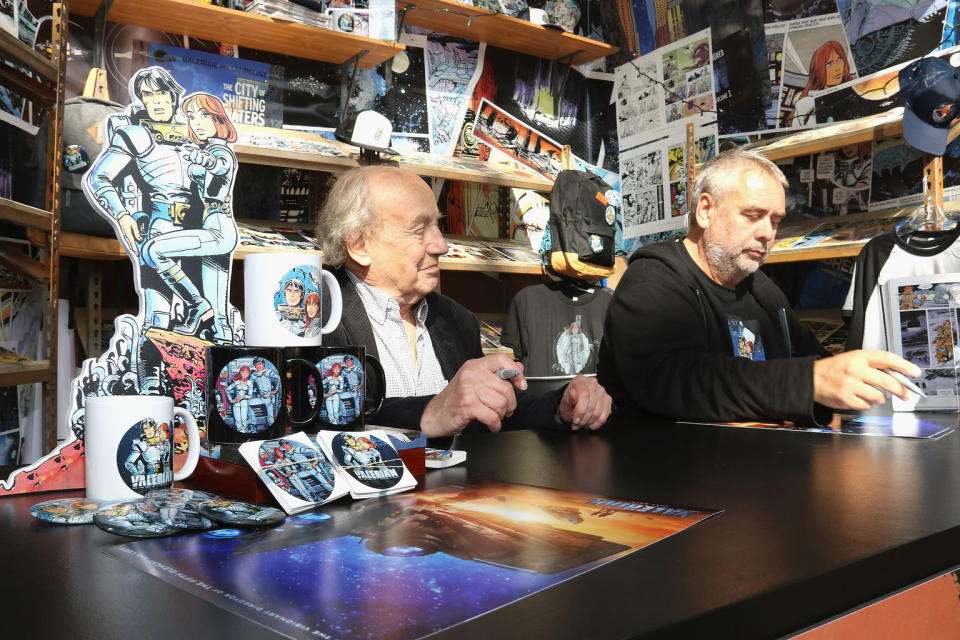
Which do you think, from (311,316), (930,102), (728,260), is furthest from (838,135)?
(311,316)

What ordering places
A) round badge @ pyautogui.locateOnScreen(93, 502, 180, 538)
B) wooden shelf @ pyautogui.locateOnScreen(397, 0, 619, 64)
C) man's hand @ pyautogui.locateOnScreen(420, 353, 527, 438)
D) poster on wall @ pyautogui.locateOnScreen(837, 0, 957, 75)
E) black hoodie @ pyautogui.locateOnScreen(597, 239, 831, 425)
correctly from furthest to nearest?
1. wooden shelf @ pyautogui.locateOnScreen(397, 0, 619, 64)
2. poster on wall @ pyautogui.locateOnScreen(837, 0, 957, 75)
3. black hoodie @ pyautogui.locateOnScreen(597, 239, 831, 425)
4. man's hand @ pyautogui.locateOnScreen(420, 353, 527, 438)
5. round badge @ pyautogui.locateOnScreen(93, 502, 180, 538)

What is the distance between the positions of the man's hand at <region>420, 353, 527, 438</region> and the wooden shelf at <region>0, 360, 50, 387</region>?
3.93ft

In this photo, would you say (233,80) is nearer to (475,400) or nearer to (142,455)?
(475,400)

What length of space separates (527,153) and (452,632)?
383 centimetres

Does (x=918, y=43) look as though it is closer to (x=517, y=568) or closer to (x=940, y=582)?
(x=940, y=582)

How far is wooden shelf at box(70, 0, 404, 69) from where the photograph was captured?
268 cm

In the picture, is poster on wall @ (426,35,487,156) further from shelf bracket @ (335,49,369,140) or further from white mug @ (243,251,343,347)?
white mug @ (243,251,343,347)

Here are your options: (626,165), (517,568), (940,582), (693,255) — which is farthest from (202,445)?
(626,165)

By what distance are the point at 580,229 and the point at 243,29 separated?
1550 millimetres

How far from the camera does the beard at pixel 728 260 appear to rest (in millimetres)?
2119

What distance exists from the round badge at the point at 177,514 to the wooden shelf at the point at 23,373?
145 cm

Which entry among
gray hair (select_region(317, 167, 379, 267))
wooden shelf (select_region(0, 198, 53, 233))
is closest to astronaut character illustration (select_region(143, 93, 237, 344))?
gray hair (select_region(317, 167, 379, 267))

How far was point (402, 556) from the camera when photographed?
0.51 m

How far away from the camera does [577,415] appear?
1.27 metres
